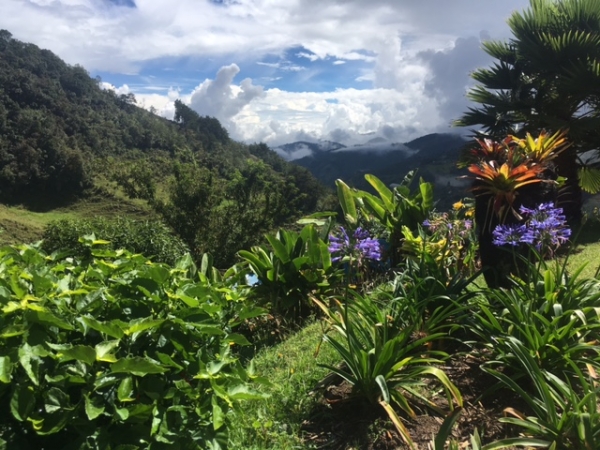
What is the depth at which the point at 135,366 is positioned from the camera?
1672 millimetres

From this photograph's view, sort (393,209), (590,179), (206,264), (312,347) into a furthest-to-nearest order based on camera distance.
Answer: (590,179)
(393,209)
(206,264)
(312,347)

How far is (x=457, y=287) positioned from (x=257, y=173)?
77.4 feet

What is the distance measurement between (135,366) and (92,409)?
182mm

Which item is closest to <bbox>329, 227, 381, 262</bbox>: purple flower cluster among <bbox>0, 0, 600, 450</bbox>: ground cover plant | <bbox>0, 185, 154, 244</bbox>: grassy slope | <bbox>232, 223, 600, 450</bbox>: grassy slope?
<bbox>0, 0, 600, 450</bbox>: ground cover plant

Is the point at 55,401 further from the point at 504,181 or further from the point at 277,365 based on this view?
the point at 504,181

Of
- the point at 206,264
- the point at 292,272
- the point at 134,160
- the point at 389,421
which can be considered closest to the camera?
the point at 389,421

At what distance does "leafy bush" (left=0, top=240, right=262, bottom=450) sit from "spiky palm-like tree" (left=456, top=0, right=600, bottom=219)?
27.3ft

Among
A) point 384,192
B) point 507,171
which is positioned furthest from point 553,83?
point 507,171

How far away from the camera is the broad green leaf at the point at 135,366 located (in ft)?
5.44

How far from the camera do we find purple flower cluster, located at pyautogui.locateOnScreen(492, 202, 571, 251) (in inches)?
106

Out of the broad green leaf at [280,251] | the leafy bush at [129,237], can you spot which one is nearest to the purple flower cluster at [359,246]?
the broad green leaf at [280,251]

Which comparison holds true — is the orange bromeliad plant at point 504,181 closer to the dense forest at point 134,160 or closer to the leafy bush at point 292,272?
the leafy bush at point 292,272

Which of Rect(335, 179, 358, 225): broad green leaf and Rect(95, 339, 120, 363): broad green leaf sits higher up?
Rect(335, 179, 358, 225): broad green leaf

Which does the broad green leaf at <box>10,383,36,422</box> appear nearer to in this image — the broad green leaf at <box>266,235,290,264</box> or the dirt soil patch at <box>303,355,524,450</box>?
the dirt soil patch at <box>303,355,524,450</box>
